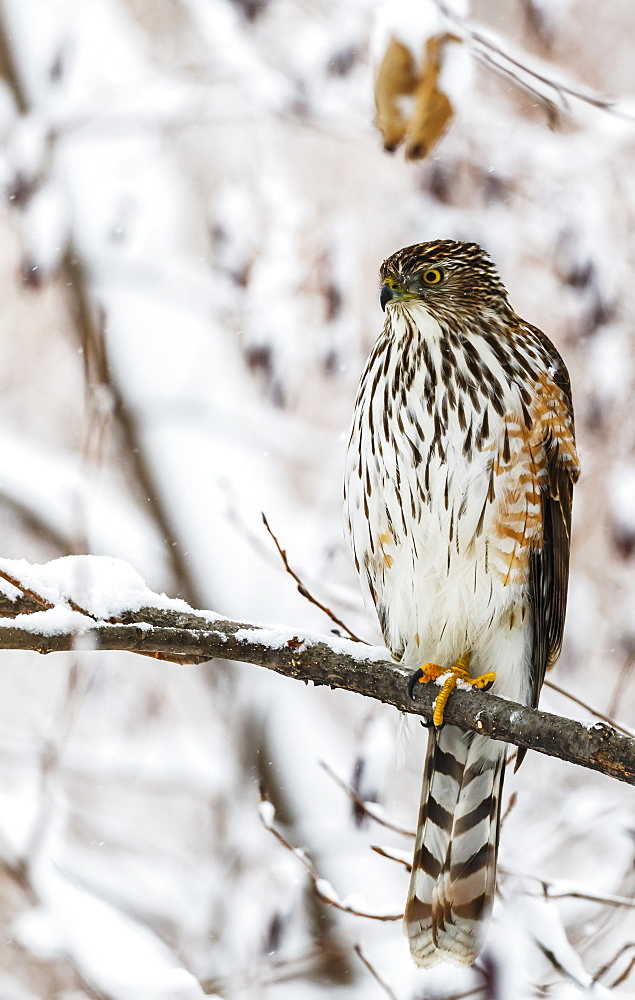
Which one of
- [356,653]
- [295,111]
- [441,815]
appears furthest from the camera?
[295,111]

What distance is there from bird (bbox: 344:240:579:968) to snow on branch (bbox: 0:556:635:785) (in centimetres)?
49

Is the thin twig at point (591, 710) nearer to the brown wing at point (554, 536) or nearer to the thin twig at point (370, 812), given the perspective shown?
the brown wing at point (554, 536)

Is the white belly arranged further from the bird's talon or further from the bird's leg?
the bird's talon

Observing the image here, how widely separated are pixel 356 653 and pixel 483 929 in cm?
120

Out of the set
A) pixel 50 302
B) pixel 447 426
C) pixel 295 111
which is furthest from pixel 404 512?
pixel 50 302

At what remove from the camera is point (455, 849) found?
10.5ft

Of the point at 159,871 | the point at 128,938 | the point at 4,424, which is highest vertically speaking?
the point at 4,424

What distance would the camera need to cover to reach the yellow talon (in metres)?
2.61

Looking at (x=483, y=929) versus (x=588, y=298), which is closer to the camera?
(x=483, y=929)

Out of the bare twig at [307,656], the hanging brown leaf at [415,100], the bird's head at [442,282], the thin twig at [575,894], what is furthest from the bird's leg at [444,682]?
the hanging brown leaf at [415,100]

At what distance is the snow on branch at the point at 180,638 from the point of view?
2117 mm

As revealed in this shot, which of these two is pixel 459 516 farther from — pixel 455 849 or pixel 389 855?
pixel 455 849

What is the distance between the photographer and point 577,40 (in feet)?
19.0

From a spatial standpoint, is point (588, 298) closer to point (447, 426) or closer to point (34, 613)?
point (447, 426)
